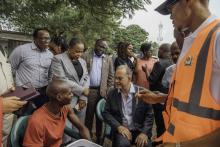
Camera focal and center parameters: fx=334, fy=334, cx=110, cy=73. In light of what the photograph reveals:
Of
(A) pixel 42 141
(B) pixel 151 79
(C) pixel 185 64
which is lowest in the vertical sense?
(A) pixel 42 141

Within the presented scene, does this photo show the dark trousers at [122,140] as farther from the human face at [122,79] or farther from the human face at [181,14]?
the human face at [181,14]

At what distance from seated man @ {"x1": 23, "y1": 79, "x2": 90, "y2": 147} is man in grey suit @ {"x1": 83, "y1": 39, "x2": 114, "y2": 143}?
1779 millimetres

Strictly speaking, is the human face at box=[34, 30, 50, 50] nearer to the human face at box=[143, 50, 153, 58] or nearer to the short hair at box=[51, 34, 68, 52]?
the short hair at box=[51, 34, 68, 52]

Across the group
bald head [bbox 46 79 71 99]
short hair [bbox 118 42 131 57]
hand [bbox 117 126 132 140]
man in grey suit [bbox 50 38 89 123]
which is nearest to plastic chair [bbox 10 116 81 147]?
bald head [bbox 46 79 71 99]

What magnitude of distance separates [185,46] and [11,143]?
1.98 meters

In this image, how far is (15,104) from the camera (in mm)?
2609

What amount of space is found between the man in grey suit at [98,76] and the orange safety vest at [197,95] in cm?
404

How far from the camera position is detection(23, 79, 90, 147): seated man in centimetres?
324

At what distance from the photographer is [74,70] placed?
15.8 feet

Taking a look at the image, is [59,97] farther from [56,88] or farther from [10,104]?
[10,104]

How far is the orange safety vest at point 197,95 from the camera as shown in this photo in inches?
55.3

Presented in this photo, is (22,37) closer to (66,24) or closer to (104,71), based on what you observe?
(66,24)

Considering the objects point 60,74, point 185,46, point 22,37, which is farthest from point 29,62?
point 22,37

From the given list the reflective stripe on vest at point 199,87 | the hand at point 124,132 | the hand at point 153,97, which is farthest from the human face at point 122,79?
the reflective stripe on vest at point 199,87
